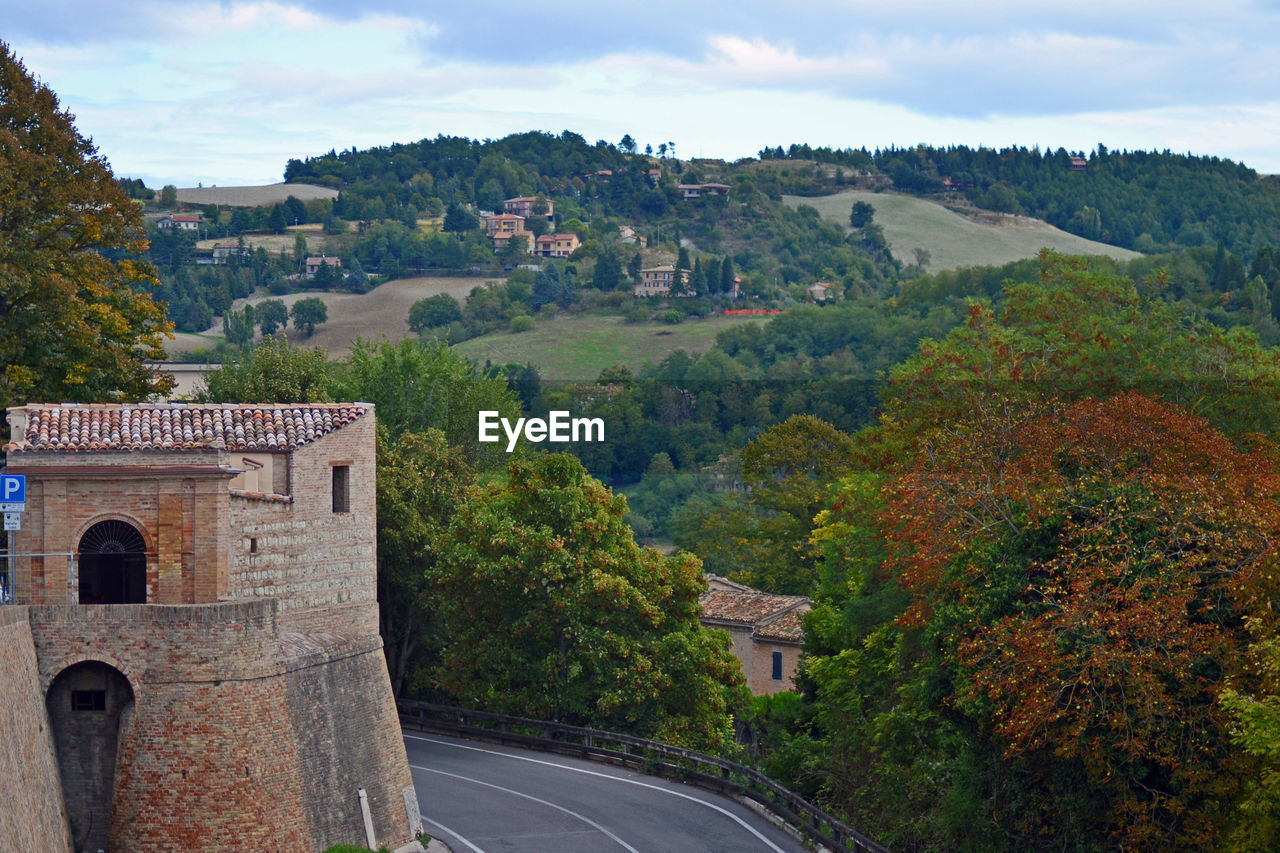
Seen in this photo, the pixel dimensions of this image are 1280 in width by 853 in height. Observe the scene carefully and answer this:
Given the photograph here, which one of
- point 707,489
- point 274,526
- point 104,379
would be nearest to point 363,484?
point 274,526

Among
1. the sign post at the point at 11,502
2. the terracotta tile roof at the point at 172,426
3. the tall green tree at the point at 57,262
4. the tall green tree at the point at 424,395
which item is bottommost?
the tall green tree at the point at 424,395

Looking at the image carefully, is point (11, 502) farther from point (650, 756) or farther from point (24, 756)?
point (650, 756)

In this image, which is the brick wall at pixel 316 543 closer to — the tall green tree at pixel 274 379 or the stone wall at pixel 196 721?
the stone wall at pixel 196 721

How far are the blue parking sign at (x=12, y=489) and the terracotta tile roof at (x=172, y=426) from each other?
660 mm

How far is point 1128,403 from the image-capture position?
31.0 m

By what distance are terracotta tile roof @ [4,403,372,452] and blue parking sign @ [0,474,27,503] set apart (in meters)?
0.66

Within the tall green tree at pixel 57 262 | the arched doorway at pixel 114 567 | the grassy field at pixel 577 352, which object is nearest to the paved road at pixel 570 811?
the arched doorway at pixel 114 567

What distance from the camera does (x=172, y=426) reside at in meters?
28.8

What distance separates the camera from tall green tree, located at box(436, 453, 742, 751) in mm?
41656

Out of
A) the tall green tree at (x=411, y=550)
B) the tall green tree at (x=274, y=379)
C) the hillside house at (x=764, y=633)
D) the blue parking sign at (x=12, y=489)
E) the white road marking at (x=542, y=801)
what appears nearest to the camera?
the blue parking sign at (x=12, y=489)

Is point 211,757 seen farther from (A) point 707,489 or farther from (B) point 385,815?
Answer: (A) point 707,489

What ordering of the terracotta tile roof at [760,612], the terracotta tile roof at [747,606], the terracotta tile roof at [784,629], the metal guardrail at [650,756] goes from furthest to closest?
the terracotta tile roof at [747,606] → the terracotta tile roof at [760,612] → the terracotta tile roof at [784,629] → the metal guardrail at [650,756]

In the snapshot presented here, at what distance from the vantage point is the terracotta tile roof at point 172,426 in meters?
27.4

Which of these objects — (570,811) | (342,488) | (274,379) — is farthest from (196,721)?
(274,379)
